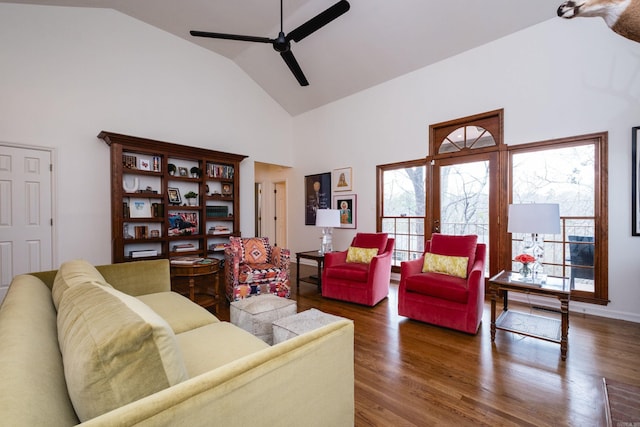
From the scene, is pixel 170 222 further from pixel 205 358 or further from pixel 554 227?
pixel 554 227

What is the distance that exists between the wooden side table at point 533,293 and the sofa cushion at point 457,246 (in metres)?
0.35

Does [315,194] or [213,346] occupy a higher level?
[315,194]

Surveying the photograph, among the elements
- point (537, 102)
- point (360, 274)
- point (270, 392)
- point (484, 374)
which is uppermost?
point (537, 102)

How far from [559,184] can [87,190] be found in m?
6.16

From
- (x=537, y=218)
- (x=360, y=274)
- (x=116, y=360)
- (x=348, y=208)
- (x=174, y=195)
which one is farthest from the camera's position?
(x=348, y=208)

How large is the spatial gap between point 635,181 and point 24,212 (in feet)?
22.9

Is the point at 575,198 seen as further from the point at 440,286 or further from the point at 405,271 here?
the point at 405,271

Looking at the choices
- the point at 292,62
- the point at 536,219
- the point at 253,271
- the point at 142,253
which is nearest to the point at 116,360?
the point at 253,271

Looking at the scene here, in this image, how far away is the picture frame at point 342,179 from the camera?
5.39 meters

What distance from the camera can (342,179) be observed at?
5.49 m

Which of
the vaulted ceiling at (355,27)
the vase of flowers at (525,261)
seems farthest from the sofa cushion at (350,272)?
the vaulted ceiling at (355,27)

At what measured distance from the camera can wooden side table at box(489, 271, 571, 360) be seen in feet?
7.12

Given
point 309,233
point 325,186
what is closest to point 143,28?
point 325,186

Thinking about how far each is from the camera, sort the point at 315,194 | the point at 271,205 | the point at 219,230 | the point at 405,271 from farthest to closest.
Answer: the point at 271,205
the point at 315,194
the point at 219,230
the point at 405,271
